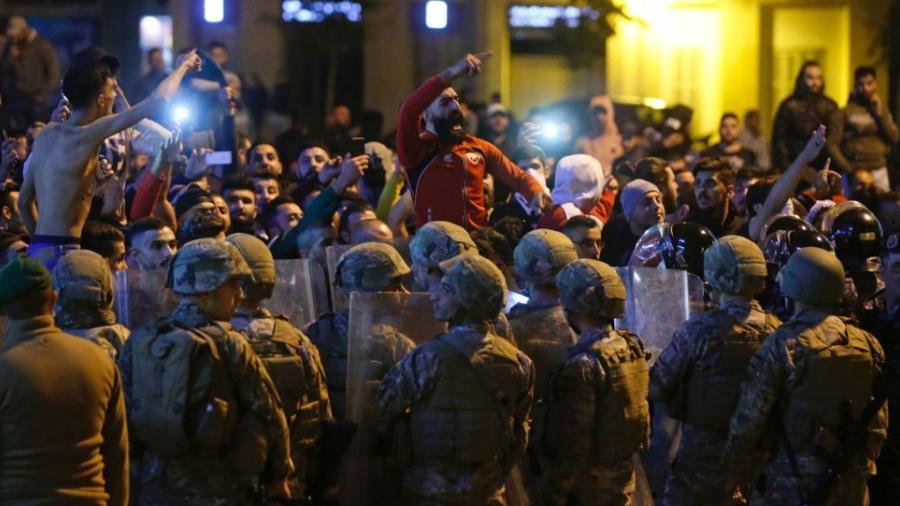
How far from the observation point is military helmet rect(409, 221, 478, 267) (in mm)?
8781

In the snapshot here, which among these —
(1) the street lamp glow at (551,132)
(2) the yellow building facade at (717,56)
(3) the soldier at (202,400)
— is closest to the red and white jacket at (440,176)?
(3) the soldier at (202,400)

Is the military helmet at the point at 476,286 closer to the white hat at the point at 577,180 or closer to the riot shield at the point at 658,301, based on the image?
the riot shield at the point at 658,301

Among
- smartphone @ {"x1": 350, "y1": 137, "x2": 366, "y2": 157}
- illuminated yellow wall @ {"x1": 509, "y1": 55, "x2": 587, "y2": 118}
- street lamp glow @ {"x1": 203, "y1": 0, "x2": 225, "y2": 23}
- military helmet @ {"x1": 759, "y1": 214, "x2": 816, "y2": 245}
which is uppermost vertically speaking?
street lamp glow @ {"x1": 203, "y1": 0, "x2": 225, "y2": 23}

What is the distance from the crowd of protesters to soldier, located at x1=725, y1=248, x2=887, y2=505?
134cm

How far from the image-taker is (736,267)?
8.92 metres

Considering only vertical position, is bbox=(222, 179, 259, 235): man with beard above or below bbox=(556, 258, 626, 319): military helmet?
above

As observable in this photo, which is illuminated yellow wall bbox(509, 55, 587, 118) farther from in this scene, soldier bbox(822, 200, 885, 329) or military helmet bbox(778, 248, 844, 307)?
military helmet bbox(778, 248, 844, 307)

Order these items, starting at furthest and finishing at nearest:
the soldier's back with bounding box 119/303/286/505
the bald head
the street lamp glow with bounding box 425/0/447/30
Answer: the street lamp glow with bounding box 425/0/447/30 < the bald head < the soldier's back with bounding box 119/303/286/505

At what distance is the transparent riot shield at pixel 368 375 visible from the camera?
829 centimetres

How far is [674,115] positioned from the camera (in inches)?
773

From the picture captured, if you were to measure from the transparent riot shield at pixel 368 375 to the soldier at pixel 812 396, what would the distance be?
1.65 meters

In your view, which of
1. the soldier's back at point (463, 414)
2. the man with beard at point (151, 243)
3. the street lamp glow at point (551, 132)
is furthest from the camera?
the street lamp glow at point (551, 132)

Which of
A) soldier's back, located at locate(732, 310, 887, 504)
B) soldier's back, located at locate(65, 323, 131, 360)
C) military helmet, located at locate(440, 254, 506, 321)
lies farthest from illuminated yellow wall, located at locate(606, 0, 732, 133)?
soldier's back, located at locate(65, 323, 131, 360)

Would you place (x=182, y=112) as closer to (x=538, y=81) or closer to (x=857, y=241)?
(x=857, y=241)
